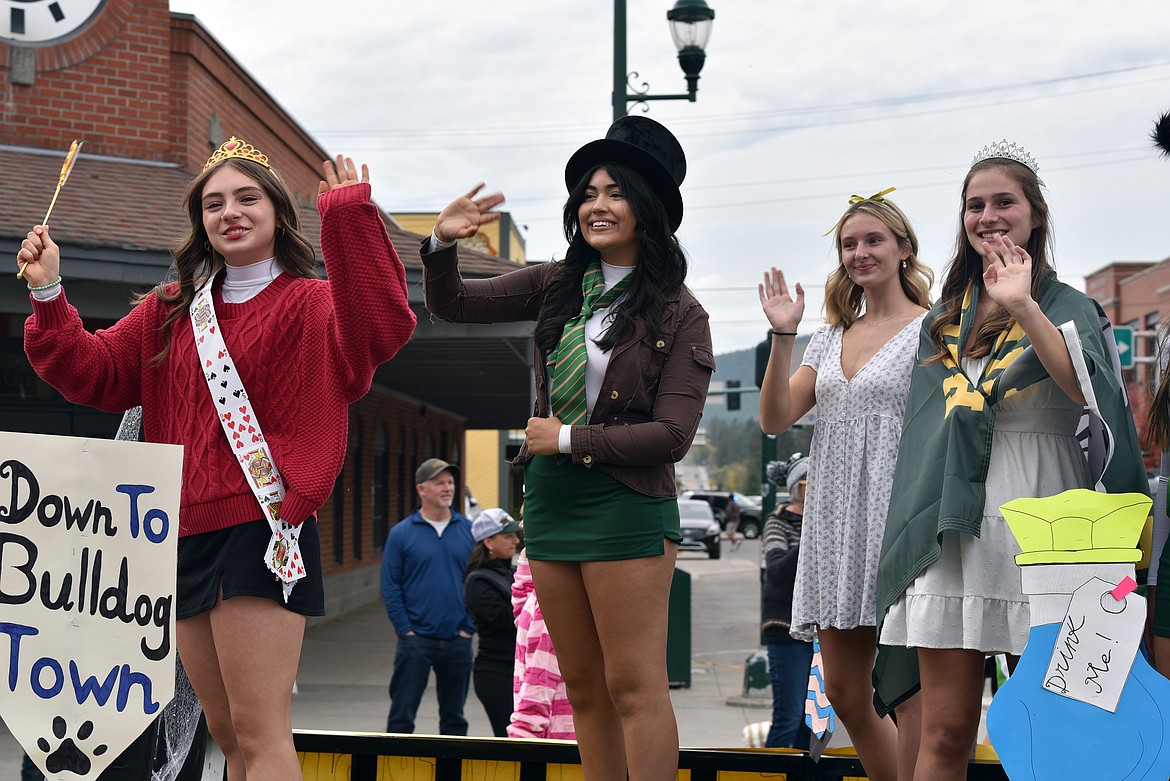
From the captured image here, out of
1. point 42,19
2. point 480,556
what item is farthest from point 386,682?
point 42,19

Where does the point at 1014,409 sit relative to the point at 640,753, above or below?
above

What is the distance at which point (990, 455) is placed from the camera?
3.15 meters

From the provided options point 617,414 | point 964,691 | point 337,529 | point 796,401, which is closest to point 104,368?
point 617,414

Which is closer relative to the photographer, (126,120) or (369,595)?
(126,120)

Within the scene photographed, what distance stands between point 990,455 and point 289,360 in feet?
5.93

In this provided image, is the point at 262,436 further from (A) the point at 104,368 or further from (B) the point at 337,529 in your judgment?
(B) the point at 337,529

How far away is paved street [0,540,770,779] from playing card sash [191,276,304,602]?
18.9 ft

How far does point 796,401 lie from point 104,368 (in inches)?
81.7

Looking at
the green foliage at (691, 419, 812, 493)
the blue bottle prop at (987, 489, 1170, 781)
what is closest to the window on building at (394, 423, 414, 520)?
the blue bottle prop at (987, 489, 1170, 781)

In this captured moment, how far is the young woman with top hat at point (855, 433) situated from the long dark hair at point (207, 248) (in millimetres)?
1387

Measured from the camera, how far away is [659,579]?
3.25 metres

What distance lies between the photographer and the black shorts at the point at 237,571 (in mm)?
2973

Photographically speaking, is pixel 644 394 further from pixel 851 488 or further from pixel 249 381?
pixel 249 381

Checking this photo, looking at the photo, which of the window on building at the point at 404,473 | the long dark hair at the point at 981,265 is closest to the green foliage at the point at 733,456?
the window on building at the point at 404,473
